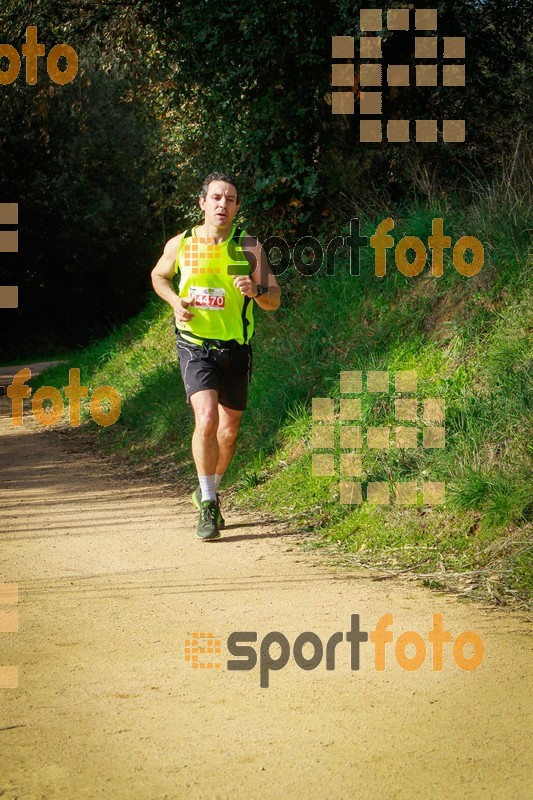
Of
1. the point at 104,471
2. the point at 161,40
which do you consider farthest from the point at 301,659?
the point at 161,40

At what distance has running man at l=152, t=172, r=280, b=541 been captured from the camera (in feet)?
23.7

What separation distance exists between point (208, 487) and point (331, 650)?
2.71 meters

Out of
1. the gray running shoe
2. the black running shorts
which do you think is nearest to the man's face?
the black running shorts

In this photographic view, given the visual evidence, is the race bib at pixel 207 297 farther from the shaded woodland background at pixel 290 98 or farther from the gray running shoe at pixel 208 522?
the shaded woodland background at pixel 290 98

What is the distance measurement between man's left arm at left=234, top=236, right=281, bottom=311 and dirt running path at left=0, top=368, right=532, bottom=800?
1.62m

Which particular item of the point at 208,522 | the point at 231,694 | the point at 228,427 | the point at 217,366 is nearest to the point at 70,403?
the point at 228,427

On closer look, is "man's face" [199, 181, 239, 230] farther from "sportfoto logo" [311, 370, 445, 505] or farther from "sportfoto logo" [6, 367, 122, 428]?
"sportfoto logo" [6, 367, 122, 428]

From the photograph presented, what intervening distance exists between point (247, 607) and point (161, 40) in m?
9.24

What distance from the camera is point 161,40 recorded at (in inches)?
504

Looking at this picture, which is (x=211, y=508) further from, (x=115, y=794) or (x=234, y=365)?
(x=115, y=794)

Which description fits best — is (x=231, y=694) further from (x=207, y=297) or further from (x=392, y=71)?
(x=392, y=71)

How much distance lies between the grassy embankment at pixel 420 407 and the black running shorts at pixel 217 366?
100 centimetres

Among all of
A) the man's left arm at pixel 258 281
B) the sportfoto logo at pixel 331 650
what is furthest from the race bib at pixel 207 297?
the sportfoto logo at pixel 331 650

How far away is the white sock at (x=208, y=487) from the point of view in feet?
23.7
